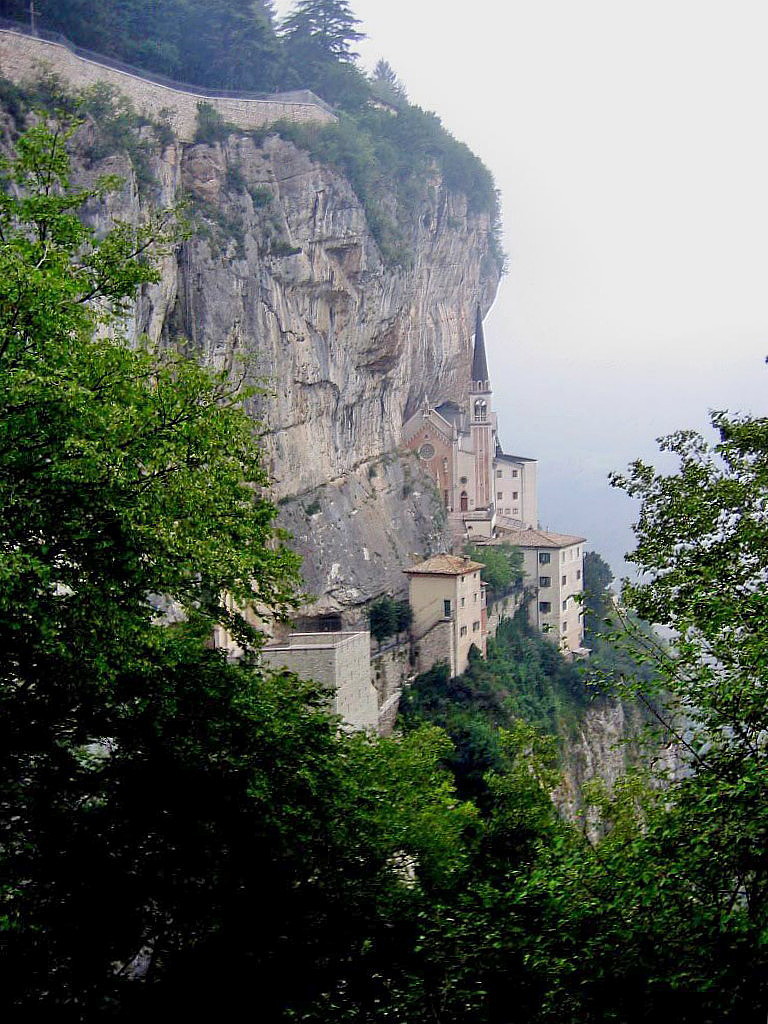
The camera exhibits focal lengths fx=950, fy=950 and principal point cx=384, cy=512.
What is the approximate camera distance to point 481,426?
6412 centimetres

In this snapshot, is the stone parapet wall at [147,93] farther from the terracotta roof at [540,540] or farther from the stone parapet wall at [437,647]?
the terracotta roof at [540,540]

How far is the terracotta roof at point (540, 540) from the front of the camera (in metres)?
52.9

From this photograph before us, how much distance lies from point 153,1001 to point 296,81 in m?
48.8

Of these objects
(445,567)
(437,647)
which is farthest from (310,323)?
(437,647)

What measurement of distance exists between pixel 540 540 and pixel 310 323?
63.2ft

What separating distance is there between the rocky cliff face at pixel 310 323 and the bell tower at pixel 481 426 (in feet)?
31.2

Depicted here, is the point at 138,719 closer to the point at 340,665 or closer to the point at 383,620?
the point at 340,665

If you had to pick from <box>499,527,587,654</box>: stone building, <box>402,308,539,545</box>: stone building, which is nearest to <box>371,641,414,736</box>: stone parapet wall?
<box>499,527,587,654</box>: stone building

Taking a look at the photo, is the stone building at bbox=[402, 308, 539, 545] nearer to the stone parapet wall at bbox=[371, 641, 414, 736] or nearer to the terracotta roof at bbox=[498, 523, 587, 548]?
the terracotta roof at bbox=[498, 523, 587, 548]

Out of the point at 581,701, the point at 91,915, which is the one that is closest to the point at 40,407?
the point at 91,915

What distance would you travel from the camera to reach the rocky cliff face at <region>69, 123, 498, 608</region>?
35312 millimetres

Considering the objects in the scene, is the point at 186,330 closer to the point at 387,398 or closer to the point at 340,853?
the point at 387,398

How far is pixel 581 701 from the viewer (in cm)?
4728

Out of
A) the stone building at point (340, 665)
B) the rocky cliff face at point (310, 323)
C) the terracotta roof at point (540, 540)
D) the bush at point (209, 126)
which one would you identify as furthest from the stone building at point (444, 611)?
the bush at point (209, 126)
